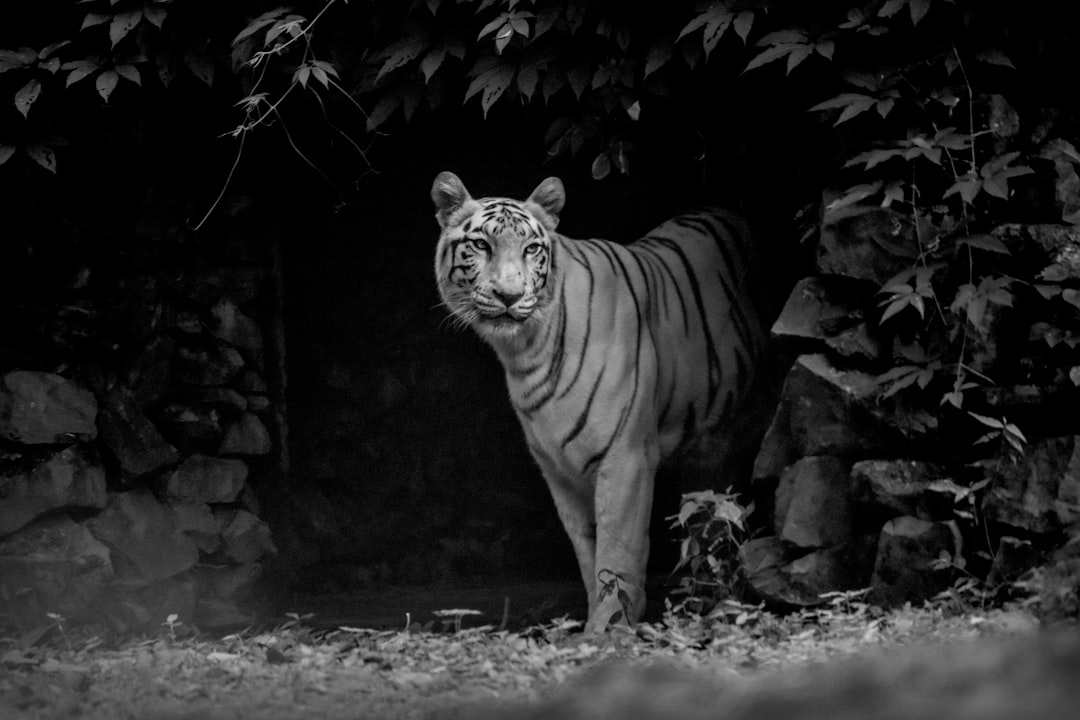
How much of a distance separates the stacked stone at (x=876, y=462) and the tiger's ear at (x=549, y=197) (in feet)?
4.06

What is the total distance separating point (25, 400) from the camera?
5.20 metres

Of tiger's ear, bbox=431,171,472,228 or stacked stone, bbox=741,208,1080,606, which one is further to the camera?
tiger's ear, bbox=431,171,472,228

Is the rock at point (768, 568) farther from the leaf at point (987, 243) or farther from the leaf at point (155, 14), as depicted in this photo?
the leaf at point (155, 14)

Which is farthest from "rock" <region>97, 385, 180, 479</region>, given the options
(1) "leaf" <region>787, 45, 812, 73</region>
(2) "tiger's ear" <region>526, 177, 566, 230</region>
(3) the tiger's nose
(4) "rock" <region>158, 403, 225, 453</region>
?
(1) "leaf" <region>787, 45, 812, 73</region>

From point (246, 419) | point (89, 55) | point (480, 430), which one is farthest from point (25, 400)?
point (480, 430)

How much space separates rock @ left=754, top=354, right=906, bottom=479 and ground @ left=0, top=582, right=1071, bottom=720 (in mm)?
557

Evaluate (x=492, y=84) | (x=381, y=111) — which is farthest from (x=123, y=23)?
(x=492, y=84)

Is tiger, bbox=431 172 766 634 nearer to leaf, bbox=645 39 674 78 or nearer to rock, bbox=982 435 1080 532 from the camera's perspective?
leaf, bbox=645 39 674 78

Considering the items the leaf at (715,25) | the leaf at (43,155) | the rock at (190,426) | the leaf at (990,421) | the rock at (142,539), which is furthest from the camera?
the rock at (190,426)

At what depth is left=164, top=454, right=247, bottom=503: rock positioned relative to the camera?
5.63 m

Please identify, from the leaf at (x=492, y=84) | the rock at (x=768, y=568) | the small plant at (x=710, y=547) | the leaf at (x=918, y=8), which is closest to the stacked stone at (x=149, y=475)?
the leaf at (x=492, y=84)

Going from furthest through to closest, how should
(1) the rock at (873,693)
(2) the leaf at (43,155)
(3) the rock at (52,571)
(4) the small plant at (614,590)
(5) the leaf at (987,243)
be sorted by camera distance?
(3) the rock at (52,571), (2) the leaf at (43,155), (4) the small plant at (614,590), (5) the leaf at (987,243), (1) the rock at (873,693)

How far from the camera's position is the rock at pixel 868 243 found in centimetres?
409

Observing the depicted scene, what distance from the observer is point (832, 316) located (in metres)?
4.25
